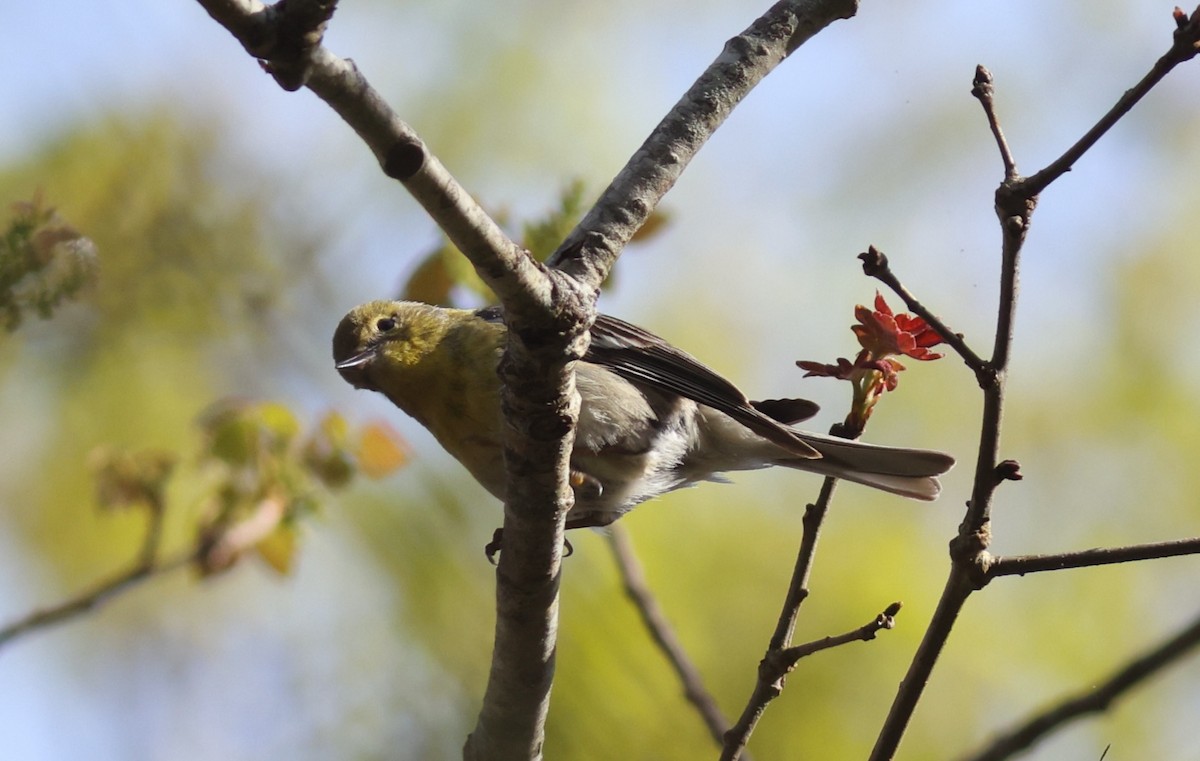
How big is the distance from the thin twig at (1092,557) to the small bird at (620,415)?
1689 millimetres

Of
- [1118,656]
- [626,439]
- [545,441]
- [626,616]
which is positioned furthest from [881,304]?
[1118,656]

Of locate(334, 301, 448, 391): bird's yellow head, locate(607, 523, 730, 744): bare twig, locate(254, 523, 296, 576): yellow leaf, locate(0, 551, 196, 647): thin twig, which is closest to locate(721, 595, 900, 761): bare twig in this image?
locate(607, 523, 730, 744): bare twig

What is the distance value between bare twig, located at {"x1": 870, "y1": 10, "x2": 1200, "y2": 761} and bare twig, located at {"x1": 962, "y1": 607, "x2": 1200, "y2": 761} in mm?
247

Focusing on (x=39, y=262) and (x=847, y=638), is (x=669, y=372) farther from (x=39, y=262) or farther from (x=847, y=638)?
(x=39, y=262)

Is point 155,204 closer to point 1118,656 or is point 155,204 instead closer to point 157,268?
point 157,268

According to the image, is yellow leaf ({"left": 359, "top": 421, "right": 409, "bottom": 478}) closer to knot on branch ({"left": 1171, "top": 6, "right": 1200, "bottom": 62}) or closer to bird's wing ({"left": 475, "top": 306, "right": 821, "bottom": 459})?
bird's wing ({"left": 475, "top": 306, "right": 821, "bottom": 459})

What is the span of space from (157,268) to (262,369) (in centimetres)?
98

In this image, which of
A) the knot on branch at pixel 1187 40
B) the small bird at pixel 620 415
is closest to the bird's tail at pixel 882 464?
the small bird at pixel 620 415

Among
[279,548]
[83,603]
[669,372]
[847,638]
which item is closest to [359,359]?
[279,548]

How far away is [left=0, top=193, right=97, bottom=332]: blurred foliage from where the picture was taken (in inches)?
84.6

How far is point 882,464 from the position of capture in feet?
13.1

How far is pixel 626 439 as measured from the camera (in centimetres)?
393

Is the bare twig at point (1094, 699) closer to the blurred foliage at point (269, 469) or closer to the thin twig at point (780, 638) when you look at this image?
the thin twig at point (780, 638)

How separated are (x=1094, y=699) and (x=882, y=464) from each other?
5.72 feet
